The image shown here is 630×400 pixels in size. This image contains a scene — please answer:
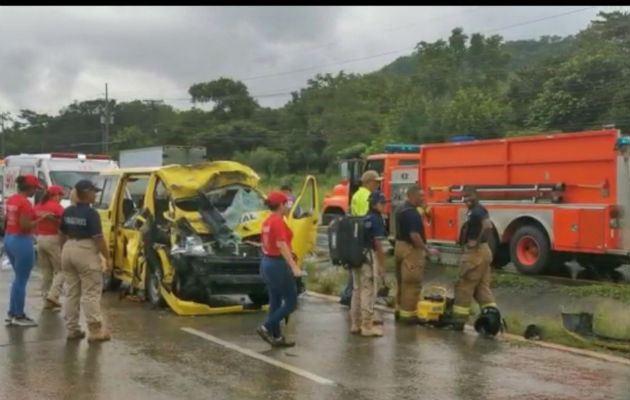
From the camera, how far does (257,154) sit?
205 feet

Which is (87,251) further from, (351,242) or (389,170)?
(389,170)

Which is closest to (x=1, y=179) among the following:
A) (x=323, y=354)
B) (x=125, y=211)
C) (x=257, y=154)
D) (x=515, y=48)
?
(x=125, y=211)

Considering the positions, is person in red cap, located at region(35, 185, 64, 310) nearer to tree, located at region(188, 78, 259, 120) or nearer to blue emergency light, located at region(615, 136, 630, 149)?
blue emergency light, located at region(615, 136, 630, 149)

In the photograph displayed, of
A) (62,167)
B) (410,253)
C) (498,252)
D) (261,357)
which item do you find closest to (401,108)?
(62,167)

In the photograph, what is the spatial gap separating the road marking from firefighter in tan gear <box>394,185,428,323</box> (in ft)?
7.81

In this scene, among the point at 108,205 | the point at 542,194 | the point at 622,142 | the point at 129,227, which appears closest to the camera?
the point at 129,227

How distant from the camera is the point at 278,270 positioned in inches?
326

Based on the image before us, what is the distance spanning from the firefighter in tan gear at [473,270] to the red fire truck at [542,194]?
408 cm

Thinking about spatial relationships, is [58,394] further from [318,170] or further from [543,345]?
[318,170]

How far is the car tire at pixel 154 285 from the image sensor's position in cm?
1084

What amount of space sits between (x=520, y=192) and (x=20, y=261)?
920 centimetres

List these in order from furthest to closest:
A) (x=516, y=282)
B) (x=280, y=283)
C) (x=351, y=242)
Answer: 1. (x=516, y=282)
2. (x=351, y=242)
3. (x=280, y=283)

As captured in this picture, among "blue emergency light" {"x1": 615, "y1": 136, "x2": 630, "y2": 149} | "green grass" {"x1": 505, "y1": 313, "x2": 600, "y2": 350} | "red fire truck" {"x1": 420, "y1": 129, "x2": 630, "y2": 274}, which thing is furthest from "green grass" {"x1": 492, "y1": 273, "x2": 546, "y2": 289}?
"green grass" {"x1": 505, "y1": 313, "x2": 600, "y2": 350}

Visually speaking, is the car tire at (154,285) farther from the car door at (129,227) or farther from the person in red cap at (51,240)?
the person in red cap at (51,240)
